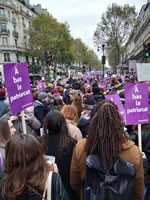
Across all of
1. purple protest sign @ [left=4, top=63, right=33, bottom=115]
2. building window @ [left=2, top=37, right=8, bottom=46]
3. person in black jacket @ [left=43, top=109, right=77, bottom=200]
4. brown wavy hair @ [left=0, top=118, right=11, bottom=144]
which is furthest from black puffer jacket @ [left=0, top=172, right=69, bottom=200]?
building window @ [left=2, top=37, right=8, bottom=46]

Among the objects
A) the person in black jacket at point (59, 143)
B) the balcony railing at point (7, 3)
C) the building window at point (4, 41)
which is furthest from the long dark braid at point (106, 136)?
the building window at point (4, 41)

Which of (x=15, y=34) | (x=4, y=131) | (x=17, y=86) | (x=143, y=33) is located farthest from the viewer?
(x=15, y=34)

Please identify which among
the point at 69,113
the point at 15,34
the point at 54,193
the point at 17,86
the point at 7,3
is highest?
the point at 7,3

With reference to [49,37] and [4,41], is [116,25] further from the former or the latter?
[4,41]

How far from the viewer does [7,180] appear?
60.5 inches

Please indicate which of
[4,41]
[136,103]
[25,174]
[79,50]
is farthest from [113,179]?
[79,50]

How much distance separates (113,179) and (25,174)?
736 millimetres

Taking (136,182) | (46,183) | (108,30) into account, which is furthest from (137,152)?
(108,30)

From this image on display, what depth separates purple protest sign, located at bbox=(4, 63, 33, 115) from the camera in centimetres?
275

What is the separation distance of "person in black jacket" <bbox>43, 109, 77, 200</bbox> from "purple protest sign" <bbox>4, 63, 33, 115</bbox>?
0.57m

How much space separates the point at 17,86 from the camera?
9.40 ft

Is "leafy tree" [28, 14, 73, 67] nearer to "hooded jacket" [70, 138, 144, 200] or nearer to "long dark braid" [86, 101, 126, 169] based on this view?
"hooded jacket" [70, 138, 144, 200]

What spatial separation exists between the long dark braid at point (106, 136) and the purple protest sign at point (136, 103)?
31.1 inches

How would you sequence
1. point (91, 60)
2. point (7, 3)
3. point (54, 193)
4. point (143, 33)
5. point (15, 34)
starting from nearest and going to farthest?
point (54, 193)
point (143, 33)
point (7, 3)
point (15, 34)
point (91, 60)
